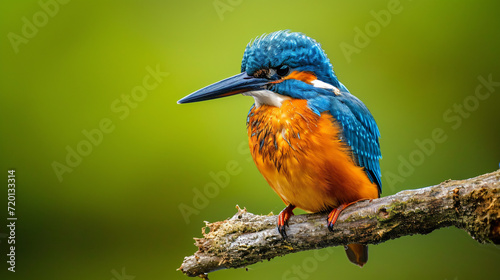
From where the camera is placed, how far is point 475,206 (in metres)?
2.20

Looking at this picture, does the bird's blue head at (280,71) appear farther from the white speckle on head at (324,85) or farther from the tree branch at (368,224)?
the tree branch at (368,224)

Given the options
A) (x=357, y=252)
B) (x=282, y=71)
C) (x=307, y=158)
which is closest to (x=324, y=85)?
(x=282, y=71)

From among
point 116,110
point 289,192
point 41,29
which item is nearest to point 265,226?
point 289,192

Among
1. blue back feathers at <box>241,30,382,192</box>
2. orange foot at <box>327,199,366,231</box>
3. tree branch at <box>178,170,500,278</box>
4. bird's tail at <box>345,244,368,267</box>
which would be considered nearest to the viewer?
tree branch at <box>178,170,500,278</box>

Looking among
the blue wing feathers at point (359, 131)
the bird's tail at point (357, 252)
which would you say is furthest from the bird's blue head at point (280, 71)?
the bird's tail at point (357, 252)

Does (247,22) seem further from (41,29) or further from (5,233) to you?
(5,233)

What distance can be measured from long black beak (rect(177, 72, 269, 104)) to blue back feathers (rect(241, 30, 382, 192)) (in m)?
0.05

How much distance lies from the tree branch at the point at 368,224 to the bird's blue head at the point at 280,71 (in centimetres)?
67

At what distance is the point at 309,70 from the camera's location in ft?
9.05

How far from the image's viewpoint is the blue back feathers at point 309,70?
2.70m

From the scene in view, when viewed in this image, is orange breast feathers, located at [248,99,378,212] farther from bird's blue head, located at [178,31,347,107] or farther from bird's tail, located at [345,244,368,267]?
bird's tail, located at [345,244,368,267]

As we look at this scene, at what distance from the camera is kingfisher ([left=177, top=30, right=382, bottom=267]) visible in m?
2.64

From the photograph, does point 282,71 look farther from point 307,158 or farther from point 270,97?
point 307,158

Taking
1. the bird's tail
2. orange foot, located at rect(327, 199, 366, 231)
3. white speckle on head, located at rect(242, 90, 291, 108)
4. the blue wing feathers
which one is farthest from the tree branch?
white speckle on head, located at rect(242, 90, 291, 108)
